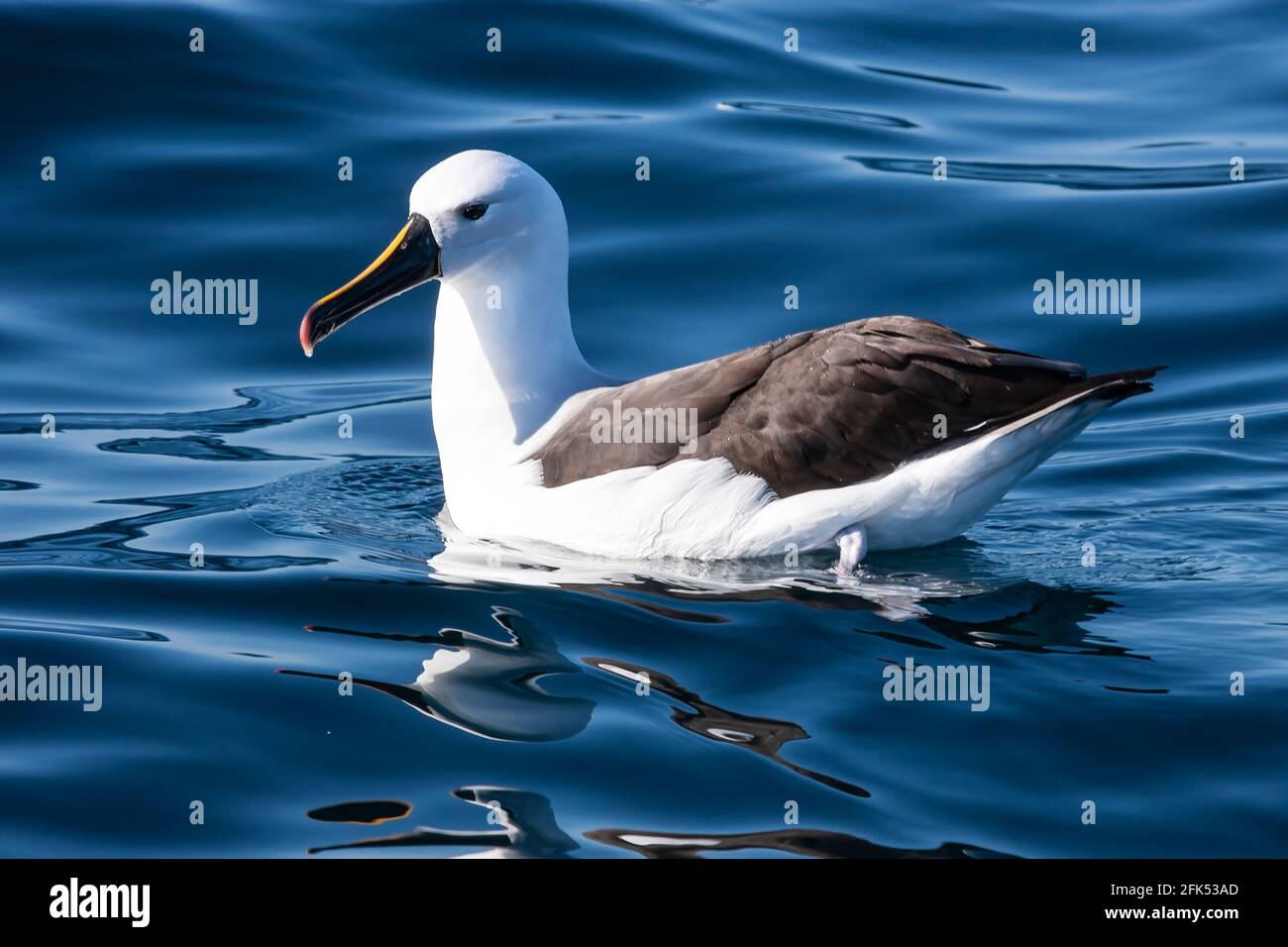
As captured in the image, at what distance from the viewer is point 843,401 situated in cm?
803

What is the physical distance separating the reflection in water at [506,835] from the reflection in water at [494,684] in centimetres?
49

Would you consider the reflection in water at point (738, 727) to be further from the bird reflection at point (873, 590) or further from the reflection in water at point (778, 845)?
the bird reflection at point (873, 590)

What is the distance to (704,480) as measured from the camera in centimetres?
808

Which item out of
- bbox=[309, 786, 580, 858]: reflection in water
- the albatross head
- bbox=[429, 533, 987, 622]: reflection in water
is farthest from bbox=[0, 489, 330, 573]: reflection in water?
bbox=[309, 786, 580, 858]: reflection in water

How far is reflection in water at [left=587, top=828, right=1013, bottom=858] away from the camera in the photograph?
5594 millimetres

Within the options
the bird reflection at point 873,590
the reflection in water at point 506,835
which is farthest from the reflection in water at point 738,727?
the reflection in water at point 506,835

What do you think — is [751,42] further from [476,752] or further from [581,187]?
[476,752]

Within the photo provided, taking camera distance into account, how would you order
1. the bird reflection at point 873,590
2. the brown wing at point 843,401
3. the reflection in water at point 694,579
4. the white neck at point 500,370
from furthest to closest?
the white neck at point 500,370 → the brown wing at point 843,401 → the reflection in water at point 694,579 → the bird reflection at point 873,590

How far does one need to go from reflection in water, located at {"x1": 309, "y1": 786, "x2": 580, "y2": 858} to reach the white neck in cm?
299

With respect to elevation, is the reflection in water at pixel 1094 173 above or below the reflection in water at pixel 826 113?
below

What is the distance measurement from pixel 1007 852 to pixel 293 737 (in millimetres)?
2553

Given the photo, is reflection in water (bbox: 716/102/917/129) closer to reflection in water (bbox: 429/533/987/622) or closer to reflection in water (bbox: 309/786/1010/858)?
reflection in water (bbox: 429/533/987/622)

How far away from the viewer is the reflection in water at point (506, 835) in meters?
5.68

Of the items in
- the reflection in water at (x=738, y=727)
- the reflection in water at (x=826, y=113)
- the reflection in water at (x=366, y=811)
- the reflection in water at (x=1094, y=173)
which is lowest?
the reflection in water at (x=366, y=811)
